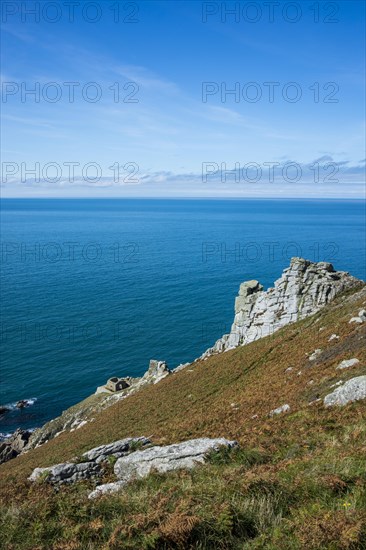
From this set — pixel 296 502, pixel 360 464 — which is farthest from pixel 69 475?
pixel 360 464

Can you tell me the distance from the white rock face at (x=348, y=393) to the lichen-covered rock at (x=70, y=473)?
36.9ft

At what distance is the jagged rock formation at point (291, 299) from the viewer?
1746 inches

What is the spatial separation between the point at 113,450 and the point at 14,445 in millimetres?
36065

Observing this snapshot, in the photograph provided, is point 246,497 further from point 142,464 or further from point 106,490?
point 142,464

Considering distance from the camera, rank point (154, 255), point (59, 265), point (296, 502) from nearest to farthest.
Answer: point (296, 502), point (59, 265), point (154, 255)

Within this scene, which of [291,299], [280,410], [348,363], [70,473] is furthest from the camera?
[291,299]

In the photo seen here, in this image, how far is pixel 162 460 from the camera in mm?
14242

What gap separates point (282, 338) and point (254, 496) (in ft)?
101

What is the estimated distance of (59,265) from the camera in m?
127

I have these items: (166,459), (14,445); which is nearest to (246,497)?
(166,459)

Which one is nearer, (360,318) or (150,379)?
(360,318)

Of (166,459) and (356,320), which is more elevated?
(356,320)

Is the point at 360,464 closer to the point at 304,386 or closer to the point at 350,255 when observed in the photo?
the point at 304,386

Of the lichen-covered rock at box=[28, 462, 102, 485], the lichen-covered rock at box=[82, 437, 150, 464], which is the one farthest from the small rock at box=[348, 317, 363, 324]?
the lichen-covered rock at box=[28, 462, 102, 485]
